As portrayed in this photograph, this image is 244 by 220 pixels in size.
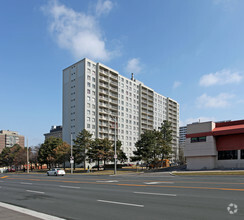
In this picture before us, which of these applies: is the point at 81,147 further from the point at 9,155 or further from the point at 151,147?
the point at 9,155

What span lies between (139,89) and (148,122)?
1734 centimetres

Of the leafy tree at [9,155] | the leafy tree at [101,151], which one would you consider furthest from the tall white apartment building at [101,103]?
the leafy tree at [101,151]

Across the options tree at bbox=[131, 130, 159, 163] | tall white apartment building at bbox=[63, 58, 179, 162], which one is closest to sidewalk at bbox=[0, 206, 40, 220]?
tree at bbox=[131, 130, 159, 163]

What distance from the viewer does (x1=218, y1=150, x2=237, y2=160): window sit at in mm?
40125

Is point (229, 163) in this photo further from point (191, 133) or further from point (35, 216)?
point (35, 216)

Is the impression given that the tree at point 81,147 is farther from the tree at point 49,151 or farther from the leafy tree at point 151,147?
the leafy tree at point 151,147

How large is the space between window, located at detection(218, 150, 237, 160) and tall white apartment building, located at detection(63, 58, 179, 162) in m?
54.0

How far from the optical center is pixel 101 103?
9556 cm

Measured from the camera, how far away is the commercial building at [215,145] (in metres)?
39.7

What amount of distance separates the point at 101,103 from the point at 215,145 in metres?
59.4

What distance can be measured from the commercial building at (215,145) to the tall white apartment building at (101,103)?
5010 centimetres

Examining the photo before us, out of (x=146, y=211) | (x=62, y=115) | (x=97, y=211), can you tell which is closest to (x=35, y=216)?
(x=97, y=211)

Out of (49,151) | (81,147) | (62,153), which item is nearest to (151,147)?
(81,147)

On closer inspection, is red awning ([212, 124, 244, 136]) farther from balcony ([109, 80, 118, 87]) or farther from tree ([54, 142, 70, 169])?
balcony ([109, 80, 118, 87])
